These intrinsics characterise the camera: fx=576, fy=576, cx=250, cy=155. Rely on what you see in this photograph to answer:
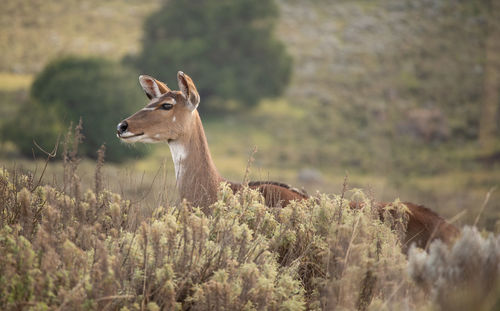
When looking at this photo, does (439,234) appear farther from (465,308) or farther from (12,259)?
(12,259)

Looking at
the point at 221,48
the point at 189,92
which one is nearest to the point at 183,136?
the point at 189,92

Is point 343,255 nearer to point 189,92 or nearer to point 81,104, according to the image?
point 189,92

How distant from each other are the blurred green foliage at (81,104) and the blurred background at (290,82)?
0.39 ft

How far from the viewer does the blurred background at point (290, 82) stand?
4362 centimetres

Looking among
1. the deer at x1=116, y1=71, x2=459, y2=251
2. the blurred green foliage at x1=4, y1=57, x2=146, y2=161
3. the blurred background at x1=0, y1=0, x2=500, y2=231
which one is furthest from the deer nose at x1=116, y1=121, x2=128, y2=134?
the blurred green foliage at x1=4, y1=57, x2=146, y2=161

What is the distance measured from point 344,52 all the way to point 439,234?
6419cm

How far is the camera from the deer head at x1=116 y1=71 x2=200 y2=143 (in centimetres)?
711

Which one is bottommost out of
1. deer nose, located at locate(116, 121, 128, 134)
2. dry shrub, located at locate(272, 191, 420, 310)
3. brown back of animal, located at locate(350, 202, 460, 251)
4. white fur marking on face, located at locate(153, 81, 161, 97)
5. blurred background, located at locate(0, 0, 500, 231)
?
blurred background, located at locate(0, 0, 500, 231)

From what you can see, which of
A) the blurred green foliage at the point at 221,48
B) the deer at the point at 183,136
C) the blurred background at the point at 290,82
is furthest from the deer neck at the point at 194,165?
the blurred green foliage at the point at 221,48

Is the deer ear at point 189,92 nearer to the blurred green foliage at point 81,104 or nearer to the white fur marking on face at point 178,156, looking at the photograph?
the white fur marking on face at point 178,156

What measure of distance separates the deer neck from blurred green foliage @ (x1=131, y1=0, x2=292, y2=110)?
48.6 m

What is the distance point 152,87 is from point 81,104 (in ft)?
131

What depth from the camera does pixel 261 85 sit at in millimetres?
57938

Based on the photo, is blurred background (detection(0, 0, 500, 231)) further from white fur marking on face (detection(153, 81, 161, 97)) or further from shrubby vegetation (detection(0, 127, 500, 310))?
shrubby vegetation (detection(0, 127, 500, 310))
